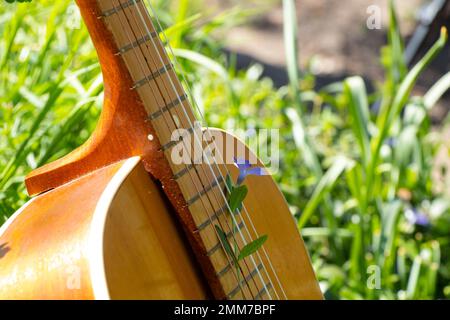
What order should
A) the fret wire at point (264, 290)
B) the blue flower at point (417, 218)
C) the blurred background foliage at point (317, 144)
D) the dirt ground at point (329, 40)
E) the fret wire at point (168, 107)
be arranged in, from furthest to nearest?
the dirt ground at point (329, 40) < the blue flower at point (417, 218) < the blurred background foliage at point (317, 144) < the fret wire at point (264, 290) < the fret wire at point (168, 107)

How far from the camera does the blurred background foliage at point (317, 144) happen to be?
1.56 metres

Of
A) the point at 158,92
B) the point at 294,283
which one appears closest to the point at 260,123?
the point at 294,283

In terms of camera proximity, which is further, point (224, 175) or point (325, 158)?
point (325, 158)

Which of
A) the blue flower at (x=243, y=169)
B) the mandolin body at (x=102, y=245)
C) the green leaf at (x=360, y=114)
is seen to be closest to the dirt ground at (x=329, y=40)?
the green leaf at (x=360, y=114)

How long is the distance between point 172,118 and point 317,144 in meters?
1.43

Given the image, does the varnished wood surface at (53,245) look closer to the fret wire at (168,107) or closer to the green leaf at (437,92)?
the fret wire at (168,107)

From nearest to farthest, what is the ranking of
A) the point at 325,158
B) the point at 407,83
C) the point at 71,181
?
the point at 71,181, the point at 407,83, the point at 325,158

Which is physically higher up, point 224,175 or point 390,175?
point 224,175

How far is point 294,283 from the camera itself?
1.25m

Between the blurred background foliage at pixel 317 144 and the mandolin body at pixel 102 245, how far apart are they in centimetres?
42

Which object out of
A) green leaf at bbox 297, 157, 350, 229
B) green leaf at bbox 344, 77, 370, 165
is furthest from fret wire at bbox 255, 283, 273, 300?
green leaf at bbox 344, 77, 370, 165

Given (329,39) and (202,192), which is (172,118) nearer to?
(202,192)

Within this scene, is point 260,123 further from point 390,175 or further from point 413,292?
point 413,292

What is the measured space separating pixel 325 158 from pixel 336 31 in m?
1.42
